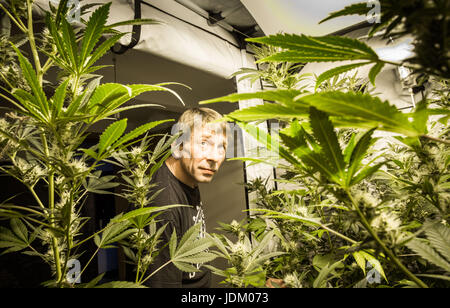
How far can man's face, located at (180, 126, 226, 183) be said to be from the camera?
120 centimetres

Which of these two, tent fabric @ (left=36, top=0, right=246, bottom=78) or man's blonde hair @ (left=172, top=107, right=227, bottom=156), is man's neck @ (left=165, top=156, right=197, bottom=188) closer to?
man's blonde hair @ (left=172, top=107, right=227, bottom=156)

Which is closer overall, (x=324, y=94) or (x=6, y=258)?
(x=324, y=94)

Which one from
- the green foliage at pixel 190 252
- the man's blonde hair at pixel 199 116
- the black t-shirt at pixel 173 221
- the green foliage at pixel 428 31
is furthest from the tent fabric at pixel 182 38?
the green foliage at pixel 428 31

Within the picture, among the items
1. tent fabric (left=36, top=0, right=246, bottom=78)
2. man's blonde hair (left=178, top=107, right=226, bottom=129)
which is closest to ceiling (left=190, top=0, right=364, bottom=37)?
tent fabric (left=36, top=0, right=246, bottom=78)

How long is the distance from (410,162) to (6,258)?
5.95ft

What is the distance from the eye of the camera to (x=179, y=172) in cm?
132

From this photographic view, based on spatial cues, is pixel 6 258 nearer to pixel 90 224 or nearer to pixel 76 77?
pixel 90 224

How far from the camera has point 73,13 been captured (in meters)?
0.51

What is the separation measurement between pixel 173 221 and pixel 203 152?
0.37m

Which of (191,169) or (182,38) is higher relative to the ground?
(182,38)

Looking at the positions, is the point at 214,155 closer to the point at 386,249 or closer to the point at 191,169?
the point at 191,169

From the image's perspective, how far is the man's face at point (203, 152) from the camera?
120cm

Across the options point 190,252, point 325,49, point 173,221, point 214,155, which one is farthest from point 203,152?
point 325,49
